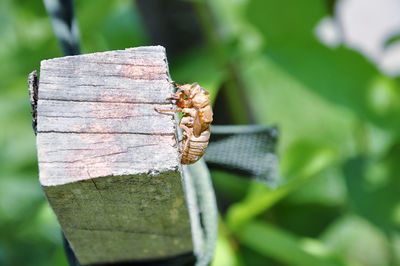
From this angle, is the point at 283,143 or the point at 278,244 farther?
the point at 283,143

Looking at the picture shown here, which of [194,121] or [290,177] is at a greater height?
[194,121]

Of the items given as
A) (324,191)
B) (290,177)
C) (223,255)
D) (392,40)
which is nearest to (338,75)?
(392,40)

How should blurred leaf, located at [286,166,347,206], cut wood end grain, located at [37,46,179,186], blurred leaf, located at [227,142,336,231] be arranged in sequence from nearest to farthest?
cut wood end grain, located at [37,46,179,186], blurred leaf, located at [227,142,336,231], blurred leaf, located at [286,166,347,206]

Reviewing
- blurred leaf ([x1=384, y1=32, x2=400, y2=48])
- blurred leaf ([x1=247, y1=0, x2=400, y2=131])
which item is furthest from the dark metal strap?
blurred leaf ([x1=384, y1=32, x2=400, y2=48])

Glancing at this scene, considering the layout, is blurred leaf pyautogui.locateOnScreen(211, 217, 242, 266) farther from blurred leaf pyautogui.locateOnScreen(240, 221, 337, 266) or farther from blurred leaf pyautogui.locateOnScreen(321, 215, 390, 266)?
blurred leaf pyautogui.locateOnScreen(321, 215, 390, 266)

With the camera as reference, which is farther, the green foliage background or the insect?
the green foliage background

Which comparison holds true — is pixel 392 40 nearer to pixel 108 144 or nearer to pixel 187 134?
pixel 187 134

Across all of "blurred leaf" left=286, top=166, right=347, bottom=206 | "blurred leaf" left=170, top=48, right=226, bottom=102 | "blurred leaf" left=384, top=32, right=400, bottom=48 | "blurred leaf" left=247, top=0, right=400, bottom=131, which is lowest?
"blurred leaf" left=286, top=166, right=347, bottom=206
